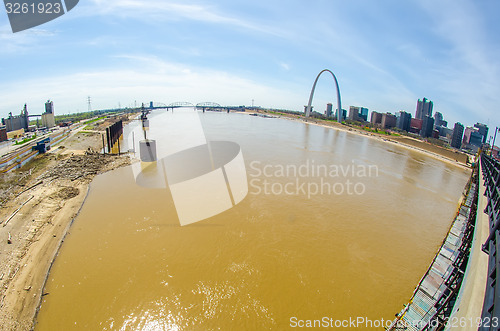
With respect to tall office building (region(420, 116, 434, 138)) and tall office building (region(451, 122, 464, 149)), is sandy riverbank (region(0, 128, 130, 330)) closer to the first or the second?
tall office building (region(451, 122, 464, 149))

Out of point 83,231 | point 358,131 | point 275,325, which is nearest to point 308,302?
point 275,325

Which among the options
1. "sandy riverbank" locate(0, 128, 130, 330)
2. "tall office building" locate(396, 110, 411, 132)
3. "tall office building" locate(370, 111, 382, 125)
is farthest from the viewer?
"tall office building" locate(370, 111, 382, 125)

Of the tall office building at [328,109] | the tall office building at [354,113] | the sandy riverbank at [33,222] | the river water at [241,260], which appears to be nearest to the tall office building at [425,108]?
the tall office building at [354,113]

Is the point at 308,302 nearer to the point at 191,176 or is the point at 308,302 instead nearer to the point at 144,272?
the point at 144,272

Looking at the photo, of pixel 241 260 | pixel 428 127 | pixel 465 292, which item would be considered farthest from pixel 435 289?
pixel 428 127

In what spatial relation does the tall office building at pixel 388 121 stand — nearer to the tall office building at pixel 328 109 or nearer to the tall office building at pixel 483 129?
the tall office building at pixel 483 129

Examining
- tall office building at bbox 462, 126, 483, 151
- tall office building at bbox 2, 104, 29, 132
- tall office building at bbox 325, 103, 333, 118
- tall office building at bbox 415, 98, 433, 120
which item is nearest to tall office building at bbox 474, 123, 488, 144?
tall office building at bbox 462, 126, 483, 151
